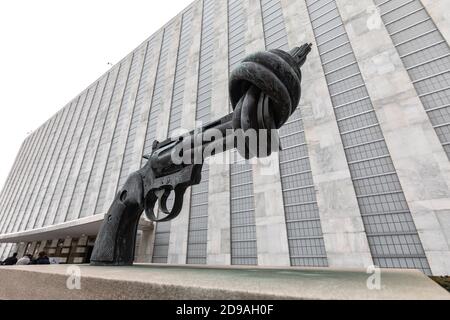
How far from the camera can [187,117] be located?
18.8 metres

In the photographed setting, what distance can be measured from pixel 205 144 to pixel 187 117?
53.8ft

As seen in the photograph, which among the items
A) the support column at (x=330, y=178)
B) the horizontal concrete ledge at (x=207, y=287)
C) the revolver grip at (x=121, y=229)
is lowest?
the horizontal concrete ledge at (x=207, y=287)

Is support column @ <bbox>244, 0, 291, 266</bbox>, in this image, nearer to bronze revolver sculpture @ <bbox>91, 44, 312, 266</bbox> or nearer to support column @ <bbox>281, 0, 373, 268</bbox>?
support column @ <bbox>281, 0, 373, 268</bbox>

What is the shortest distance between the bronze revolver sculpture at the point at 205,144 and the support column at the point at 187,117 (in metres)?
11.4

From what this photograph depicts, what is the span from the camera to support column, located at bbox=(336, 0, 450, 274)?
829cm

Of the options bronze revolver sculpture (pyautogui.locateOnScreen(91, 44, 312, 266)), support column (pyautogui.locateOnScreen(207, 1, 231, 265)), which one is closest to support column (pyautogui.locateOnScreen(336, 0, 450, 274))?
support column (pyautogui.locateOnScreen(207, 1, 231, 265))

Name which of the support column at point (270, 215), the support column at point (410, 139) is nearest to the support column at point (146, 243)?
the support column at point (270, 215)

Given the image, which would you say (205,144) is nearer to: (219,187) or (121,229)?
(121,229)

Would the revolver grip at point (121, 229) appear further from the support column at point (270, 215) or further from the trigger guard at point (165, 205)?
the support column at point (270, 215)

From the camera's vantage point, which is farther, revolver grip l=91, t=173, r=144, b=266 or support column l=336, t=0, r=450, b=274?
support column l=336, t=0, r=450, b=274

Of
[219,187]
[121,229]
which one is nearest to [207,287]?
[121,229]

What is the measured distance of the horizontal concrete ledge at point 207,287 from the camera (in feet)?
3.36

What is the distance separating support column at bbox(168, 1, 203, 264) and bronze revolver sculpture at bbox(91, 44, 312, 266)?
37.5 feet
